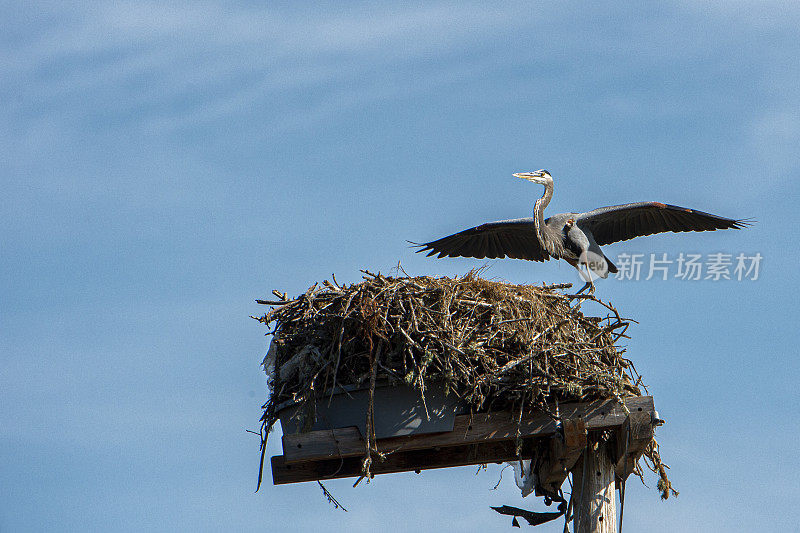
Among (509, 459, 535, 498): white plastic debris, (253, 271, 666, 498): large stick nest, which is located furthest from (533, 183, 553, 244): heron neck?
(509, 459, 535, 498): white plastic debris

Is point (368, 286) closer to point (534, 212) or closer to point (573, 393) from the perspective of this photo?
point (573, 393)

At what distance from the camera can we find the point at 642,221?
10.5m

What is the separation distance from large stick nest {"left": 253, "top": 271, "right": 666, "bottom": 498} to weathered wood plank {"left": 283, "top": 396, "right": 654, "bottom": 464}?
87mm

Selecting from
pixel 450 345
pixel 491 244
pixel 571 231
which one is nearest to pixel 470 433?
pixel 450 345

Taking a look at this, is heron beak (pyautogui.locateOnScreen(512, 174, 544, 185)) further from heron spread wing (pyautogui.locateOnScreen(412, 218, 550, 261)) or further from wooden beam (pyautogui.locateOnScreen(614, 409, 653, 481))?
wooden beam (pyautogui.locateOnScreen(614, 409, 653, 481))

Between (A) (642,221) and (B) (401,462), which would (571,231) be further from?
(B) (401,462)

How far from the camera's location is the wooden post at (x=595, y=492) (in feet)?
20.8

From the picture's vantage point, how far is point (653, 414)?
6281 millimetres

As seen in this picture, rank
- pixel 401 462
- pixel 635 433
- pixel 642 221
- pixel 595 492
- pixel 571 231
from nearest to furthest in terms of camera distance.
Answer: pixel 635 433
pixel 595 492
pixel 401 462
pixel 571 231
pixel 642 221

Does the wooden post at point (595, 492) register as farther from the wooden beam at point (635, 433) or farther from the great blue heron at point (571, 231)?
the great blue heron at point (571, 231)

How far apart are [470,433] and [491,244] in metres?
4.86

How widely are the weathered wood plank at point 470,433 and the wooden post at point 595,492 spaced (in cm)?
33

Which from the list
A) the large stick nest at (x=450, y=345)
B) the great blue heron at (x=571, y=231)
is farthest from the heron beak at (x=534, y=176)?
the large stick nest at (x=450, y=345)

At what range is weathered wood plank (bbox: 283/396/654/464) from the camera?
618 cm
